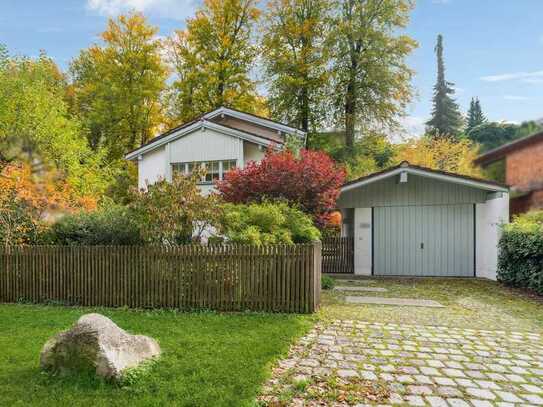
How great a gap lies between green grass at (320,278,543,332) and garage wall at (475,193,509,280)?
1128 mm

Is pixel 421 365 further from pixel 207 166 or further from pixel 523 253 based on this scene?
pixel 207 166

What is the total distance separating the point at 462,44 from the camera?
706cm

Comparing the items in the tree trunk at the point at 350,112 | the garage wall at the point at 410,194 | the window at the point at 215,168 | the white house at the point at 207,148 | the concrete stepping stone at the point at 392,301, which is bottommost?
the concrete stepping stone at the point at 392,301

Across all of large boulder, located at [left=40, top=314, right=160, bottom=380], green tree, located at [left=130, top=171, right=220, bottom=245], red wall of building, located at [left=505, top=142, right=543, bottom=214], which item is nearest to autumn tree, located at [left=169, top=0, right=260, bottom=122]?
green tree, located at [left=130, top=171, right=220, bottom=245]

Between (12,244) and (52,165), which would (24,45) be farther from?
(12,244)

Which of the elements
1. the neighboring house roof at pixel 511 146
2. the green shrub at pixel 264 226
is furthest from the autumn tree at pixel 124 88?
the neighboring house roof at pixel 511 146

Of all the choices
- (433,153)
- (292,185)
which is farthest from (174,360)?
(433,153)

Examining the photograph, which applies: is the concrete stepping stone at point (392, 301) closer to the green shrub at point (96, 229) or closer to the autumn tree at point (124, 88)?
the green shrub at point (96, 229)

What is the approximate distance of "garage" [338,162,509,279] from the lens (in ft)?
41.2

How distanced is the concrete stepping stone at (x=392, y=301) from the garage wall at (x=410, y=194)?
504cm

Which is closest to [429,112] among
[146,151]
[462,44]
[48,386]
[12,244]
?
[146,151]

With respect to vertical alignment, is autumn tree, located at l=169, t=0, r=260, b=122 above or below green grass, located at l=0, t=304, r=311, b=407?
above

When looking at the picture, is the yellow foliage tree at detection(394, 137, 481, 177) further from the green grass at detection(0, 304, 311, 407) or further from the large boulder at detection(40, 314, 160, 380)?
the large boulder at detection(40, 314, 160, 380)

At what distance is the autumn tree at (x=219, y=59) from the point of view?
1112 inches
